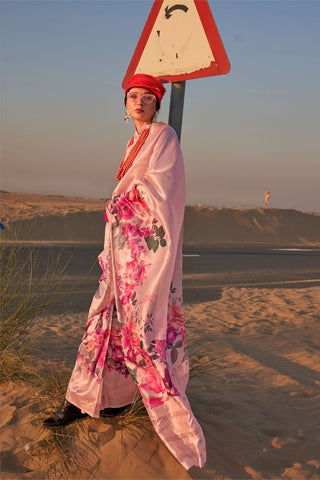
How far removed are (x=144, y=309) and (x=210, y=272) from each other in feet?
26.7

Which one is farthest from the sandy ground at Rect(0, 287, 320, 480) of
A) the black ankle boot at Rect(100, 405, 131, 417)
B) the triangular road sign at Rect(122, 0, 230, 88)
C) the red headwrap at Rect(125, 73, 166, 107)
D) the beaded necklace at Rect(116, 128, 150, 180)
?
the triangular road sign at Rect(122, 0, 230, 88)

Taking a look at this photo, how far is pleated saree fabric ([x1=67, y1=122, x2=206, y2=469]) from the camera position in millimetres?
2387

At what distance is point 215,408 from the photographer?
306 centimetres

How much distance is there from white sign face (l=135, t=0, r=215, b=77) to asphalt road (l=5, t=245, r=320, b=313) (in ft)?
10.6

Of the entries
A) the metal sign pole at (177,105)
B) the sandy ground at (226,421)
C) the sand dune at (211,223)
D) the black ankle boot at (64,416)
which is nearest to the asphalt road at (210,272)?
the sandy ground at (226,421)

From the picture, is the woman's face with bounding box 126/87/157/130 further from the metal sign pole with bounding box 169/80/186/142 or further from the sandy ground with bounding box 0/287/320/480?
the sandy ground with bounding box 0/287/320/480

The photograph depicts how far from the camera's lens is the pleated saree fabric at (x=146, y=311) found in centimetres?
239

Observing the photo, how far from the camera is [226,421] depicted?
2891 millimetres

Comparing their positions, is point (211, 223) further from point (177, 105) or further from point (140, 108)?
point (140, 108)

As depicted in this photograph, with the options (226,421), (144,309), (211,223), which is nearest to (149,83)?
(144,309)

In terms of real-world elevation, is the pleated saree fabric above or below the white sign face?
below

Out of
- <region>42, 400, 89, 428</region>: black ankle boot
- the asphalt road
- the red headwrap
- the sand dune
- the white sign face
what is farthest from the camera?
the sand dune

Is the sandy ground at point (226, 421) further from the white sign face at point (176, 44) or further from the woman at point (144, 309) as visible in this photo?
the white sign face at point (176, 44)

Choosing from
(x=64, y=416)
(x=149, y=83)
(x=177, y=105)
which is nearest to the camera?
(x=64, y=416)
